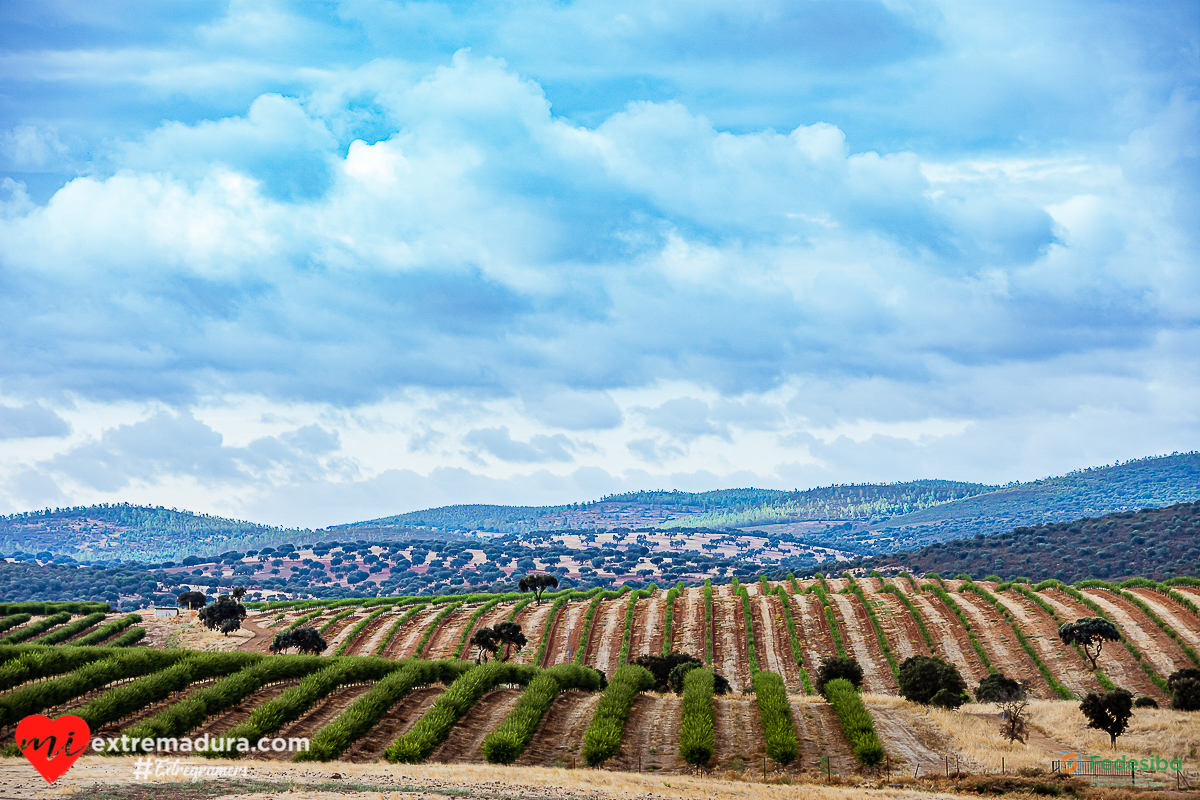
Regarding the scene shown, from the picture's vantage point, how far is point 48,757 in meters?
27.2

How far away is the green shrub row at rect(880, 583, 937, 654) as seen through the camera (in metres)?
71.6

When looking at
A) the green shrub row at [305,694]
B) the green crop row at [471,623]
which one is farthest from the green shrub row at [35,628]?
the green shrub row at [305,694]

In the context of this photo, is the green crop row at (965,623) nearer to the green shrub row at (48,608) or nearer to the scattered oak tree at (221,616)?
the scattered oak tree at (221,616)

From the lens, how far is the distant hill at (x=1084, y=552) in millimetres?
151125

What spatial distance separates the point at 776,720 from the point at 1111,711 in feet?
45.3

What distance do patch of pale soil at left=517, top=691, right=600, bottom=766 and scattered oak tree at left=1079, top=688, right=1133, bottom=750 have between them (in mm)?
21849

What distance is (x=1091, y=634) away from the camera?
59.2 metres

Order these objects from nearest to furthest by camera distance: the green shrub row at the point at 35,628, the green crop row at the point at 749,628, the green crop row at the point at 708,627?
the green crop row at the point at 749,628 → the green crop row at the point at 708,627 → the green shrub row at the point at 35,628

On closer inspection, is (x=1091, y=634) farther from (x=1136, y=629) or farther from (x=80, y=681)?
(x=80, y=681)

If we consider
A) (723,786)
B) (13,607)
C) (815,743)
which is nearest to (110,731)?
(723,786)

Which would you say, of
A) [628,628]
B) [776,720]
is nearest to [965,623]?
[628,628]

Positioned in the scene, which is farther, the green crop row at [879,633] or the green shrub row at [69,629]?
the green shrub row at [69,629]

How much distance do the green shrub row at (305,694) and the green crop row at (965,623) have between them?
4494 centimetres

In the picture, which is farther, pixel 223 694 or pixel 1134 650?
pixel 1134 650
